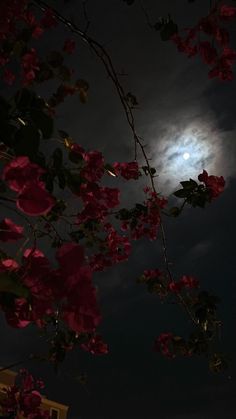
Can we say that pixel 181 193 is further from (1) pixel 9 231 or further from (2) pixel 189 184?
(1) pixel 9 231

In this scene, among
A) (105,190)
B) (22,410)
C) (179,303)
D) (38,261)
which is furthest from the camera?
(105,190)

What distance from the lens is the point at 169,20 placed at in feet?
9.80

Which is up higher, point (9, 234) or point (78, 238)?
point (78, 238)

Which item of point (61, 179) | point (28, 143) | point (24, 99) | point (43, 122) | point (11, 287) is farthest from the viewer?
point (61, 179)

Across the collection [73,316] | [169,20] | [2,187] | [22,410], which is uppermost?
[169,20]

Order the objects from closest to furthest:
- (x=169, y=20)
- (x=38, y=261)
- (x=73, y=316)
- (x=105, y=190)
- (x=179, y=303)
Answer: (x=73, y=316), (x=38, y=261), (x=169, y=20), (x=179, y=303), (x=105, y=190)

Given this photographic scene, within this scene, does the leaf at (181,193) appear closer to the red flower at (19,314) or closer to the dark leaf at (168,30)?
the dark leaf at (168,30)

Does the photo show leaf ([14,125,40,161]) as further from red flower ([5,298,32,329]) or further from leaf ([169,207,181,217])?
leaf ([169,207,181,217])

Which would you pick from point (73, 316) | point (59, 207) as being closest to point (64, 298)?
point (73, 316)

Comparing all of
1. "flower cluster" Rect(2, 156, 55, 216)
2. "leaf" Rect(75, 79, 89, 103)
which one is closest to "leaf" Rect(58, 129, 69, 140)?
"leaf" Rect(75, 79, 89, 103)

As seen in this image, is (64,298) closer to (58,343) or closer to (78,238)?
(58,343)

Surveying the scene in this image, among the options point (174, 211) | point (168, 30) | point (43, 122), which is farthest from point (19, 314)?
point (174, 211)

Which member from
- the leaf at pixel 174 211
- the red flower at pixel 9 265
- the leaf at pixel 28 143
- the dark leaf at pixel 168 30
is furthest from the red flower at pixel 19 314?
the leaf at pixel 174 211

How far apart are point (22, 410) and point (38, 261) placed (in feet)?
9.85
